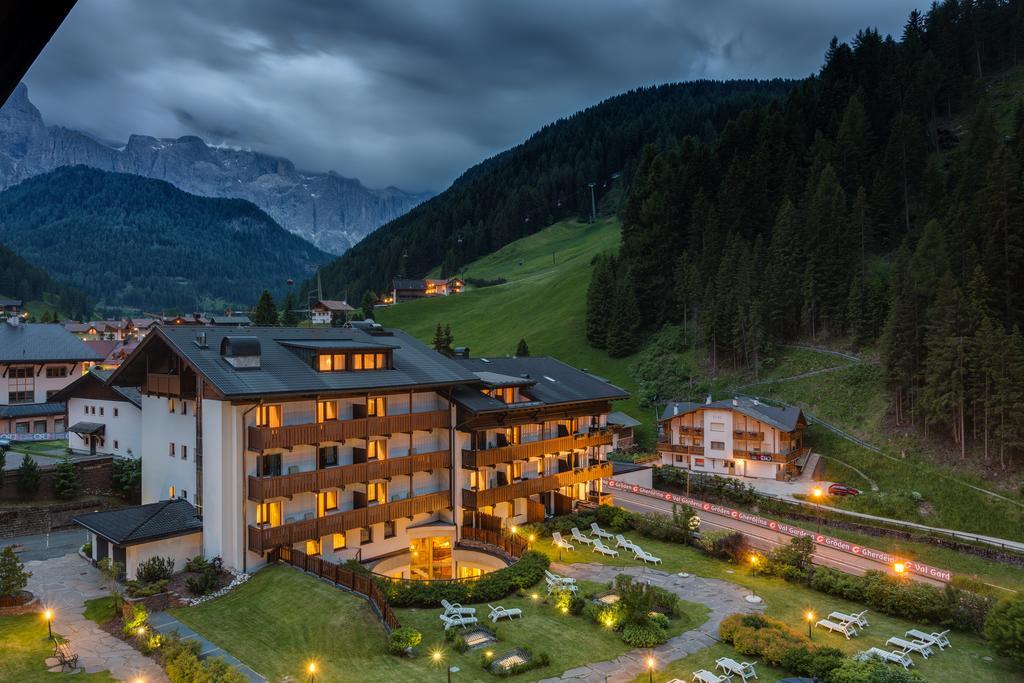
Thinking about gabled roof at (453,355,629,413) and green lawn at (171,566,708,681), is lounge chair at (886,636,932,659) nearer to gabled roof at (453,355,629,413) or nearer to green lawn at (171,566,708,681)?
green lawn at (171,566,708,681)

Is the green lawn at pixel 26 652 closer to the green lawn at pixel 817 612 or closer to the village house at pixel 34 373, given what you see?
the green lawn at pixel 817 612

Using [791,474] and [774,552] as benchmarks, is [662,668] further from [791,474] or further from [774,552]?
[791,474]

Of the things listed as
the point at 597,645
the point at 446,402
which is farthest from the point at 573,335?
the point at 597,645

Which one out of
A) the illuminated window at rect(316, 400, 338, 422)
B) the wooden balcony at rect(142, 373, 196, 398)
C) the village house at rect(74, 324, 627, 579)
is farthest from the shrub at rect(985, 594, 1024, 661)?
the wooden balcony at rect(142, 373, 196, 398)

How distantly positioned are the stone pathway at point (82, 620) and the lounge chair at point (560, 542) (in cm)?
2465

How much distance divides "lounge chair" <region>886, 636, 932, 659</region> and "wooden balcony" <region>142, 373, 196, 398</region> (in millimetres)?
39659

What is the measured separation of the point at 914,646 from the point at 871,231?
75.3 meters

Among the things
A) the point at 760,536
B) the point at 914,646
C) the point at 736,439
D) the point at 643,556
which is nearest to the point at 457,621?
the point at 643,556

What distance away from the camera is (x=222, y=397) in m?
34.9

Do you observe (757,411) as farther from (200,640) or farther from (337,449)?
(200,640)

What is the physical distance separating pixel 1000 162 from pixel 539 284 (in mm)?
96500

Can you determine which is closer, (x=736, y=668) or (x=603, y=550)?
(x=736, y=668)

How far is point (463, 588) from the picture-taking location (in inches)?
1375

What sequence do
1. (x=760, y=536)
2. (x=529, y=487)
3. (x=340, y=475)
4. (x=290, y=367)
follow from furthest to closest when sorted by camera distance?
(x=529, y=487) → (x=760, y=536) → (x=290, y=367) → (x=340, y=475)
